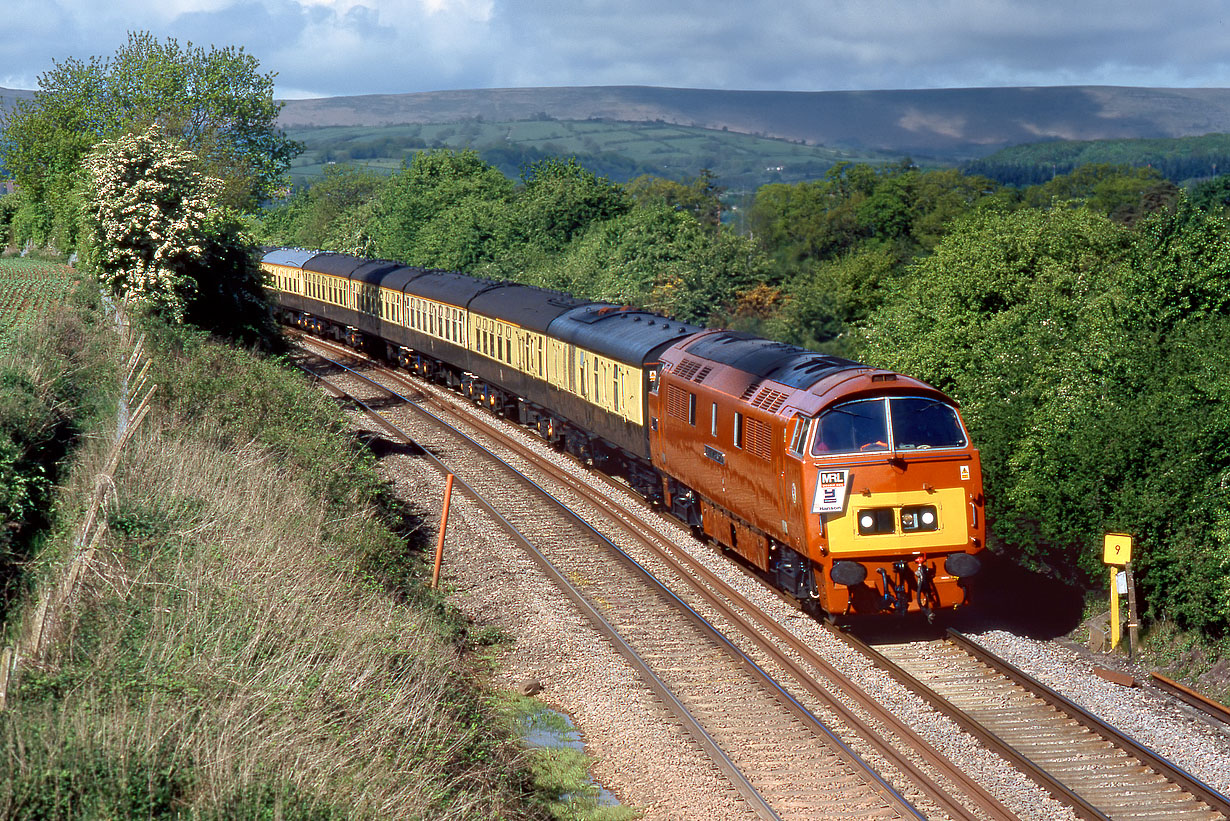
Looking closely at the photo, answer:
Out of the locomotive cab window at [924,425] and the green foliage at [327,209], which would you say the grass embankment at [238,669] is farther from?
the green foliage at [327,209]

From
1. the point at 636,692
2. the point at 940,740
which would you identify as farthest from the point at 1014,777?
the point at 636,692

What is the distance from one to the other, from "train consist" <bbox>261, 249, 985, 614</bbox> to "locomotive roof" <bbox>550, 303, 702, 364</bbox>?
0.17 feet

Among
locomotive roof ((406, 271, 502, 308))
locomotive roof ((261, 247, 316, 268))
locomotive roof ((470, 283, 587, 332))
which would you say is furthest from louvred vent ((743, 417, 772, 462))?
locomotive roof ((261, 247, 316, 268))

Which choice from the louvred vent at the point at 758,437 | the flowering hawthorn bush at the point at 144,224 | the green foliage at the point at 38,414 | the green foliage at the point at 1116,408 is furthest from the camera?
the flowering hawthorn bush at the point at 144,224

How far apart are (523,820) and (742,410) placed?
26.8ft

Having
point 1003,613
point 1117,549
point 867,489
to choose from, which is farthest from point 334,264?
point 1117,549

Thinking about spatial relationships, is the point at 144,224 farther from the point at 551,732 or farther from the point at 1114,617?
the point at 1114,617

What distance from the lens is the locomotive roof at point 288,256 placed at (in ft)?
200

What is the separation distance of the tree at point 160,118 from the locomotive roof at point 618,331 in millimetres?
26536

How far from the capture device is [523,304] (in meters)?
32.7

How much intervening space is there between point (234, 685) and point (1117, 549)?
468 inches

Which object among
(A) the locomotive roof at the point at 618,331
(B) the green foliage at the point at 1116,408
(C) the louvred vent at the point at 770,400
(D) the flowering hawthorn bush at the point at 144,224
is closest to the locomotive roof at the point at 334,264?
(D) the flowering hawthorn bush at the point at 144,224

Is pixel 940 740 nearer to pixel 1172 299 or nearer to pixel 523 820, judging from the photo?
pixel 523 820

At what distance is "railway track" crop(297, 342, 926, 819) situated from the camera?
1117 centimetres
